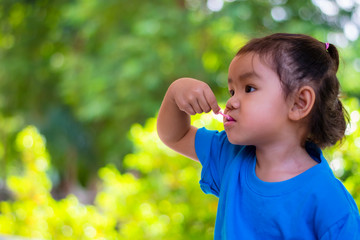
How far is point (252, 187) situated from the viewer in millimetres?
650

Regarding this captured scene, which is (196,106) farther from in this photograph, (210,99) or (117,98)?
(117,98)

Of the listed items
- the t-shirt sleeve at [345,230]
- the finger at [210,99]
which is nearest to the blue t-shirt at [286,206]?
the t-shirt sleeve at [345,230]

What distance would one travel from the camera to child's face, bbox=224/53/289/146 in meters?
0.64

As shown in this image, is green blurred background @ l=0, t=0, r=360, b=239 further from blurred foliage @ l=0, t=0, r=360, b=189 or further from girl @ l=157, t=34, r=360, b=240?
girl @ l=157, t=34, r=360, b=240

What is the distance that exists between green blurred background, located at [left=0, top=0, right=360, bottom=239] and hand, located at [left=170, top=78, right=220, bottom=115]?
69 centimetres

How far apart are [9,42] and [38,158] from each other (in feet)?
6.01

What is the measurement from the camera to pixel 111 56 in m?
3.66

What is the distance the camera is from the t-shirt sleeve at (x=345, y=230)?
0.55m

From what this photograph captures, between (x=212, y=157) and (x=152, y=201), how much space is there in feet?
3.43

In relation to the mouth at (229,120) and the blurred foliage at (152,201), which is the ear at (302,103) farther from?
the blurred foliage at (152,201)

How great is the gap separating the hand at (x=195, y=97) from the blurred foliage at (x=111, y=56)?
2.14m

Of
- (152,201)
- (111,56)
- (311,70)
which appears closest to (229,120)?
(311,70)

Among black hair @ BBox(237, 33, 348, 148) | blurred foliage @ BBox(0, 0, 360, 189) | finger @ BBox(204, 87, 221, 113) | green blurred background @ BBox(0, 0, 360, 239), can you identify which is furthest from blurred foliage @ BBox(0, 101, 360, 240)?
blurred foliage @ BBox(0, 0, 360, 189)

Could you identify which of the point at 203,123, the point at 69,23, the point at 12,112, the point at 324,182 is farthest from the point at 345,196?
the point at 12,112
